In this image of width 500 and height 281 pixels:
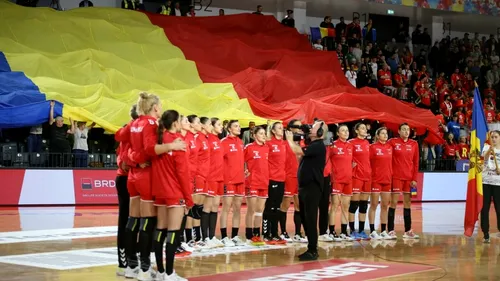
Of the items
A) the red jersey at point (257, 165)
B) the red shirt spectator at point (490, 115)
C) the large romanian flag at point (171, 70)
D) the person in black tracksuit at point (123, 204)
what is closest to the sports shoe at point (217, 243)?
the red jersey at point (257, 165)

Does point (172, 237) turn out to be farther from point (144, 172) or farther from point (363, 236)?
point (363, 236)

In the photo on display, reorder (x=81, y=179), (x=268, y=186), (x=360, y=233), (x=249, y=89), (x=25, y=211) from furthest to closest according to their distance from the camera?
(x=249, y=89)
(x=81, y=179)
(x=25, y=211)
(x=360, y=233)
(x=268, y=186)

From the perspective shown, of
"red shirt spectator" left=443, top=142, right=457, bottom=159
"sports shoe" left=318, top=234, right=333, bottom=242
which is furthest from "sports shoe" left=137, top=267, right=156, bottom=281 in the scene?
"red shirt spectator" left=443, top=142, right=457, bottom=159

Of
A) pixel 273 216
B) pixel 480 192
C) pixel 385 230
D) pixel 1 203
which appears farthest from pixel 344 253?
pixel 1 203

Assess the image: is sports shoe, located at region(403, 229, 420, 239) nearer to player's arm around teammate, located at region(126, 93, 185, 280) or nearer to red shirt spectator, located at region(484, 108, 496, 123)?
player's arm around teammate, located at region(126, 93, 185, 280)

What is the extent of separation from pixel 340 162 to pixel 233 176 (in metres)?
2.30

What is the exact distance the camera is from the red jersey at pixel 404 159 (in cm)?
1609

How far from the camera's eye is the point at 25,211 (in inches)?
787

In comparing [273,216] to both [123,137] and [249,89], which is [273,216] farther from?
[249,89]

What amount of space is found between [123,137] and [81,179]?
39.8 ft

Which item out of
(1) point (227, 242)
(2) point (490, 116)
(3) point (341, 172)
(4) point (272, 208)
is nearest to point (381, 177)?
(3) point (341, 172)

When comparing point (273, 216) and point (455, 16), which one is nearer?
point (273, 216)

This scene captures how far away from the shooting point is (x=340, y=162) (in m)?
15.5

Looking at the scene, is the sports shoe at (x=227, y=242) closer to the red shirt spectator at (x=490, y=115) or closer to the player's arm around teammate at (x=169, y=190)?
the player's arm around teammate at (x=169, y=190)
